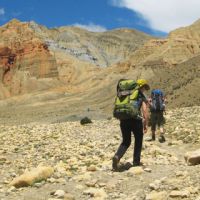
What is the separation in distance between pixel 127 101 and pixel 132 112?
0.79ft

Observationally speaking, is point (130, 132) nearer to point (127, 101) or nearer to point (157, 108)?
point (127, 101)

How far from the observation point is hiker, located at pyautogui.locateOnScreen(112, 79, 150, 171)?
1062cm

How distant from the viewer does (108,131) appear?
23219 millimetres

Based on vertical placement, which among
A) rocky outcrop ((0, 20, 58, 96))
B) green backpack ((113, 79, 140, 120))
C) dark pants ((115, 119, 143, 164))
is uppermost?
rocky outcrop ((0, 20, 58, 96))

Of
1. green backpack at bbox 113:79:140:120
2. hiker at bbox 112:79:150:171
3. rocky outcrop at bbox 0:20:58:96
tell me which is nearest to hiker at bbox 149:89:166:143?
hiker at bbox 112:79:150:171

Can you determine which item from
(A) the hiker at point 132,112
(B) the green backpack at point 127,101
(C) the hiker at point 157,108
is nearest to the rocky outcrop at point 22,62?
(C) the hiker at point 157,108

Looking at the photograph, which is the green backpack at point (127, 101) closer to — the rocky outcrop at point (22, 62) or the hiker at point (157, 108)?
the hiker at point (157, 108)

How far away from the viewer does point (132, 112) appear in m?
10.6

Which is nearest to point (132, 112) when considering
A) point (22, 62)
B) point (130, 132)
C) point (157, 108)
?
point (130, 132)

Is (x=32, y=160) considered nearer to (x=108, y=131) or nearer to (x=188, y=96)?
(x=108, y=131)

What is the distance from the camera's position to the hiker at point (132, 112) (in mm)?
10625

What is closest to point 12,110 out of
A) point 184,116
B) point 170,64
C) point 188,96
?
point 170,64

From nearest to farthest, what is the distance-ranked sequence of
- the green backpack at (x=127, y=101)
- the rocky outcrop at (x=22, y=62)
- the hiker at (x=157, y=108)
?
the green backpack at (x=127, y=101) < the hiker at (x=157, y=108) < the rocky outcrop at (x=22, y=62)

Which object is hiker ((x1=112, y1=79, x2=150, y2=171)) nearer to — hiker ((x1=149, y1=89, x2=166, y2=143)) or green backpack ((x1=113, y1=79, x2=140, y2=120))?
green backpack ((x1=113, y1=79, x2=140, y2=120))
